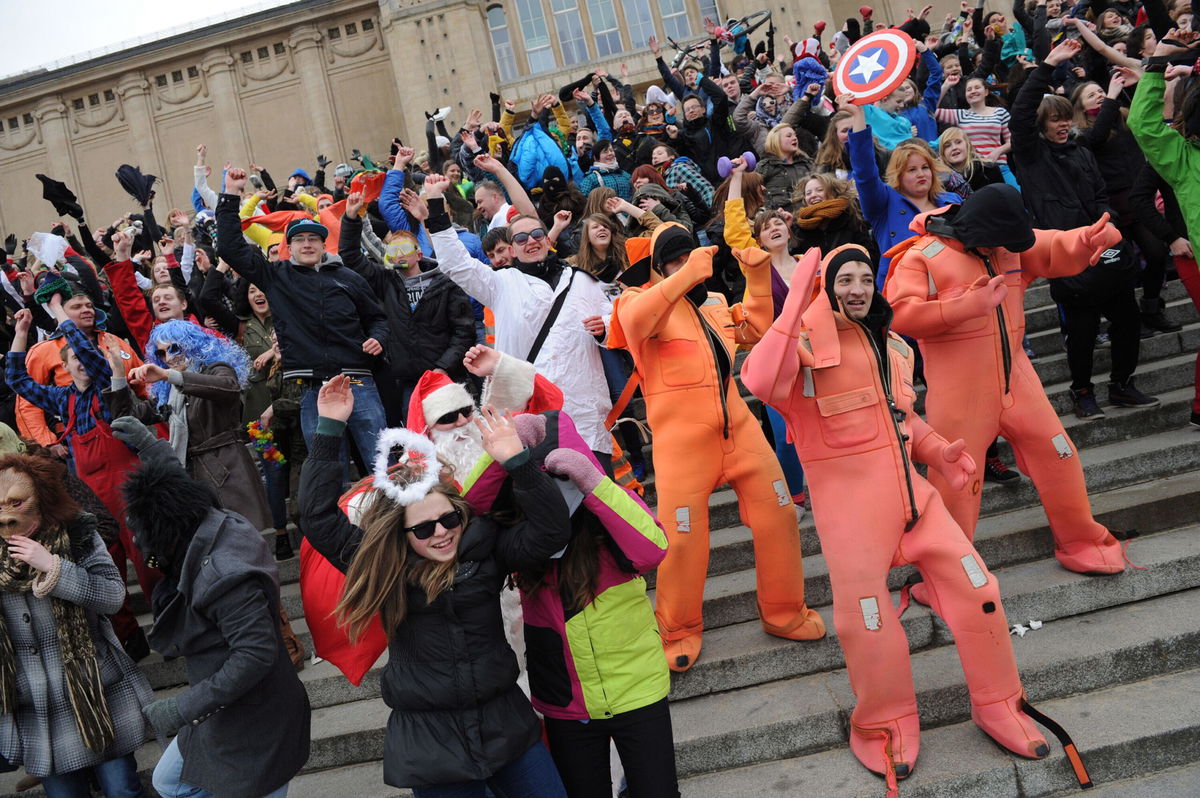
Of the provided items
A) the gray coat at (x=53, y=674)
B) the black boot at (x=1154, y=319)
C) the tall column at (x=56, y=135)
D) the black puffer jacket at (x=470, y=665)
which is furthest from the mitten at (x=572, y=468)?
the tall column at (x=56, y=135)

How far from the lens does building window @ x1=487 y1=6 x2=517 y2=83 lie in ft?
99.3

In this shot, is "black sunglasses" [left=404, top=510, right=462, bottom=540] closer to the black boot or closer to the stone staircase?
the stone staircase

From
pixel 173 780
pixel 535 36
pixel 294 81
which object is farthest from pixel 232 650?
pixel 294 81

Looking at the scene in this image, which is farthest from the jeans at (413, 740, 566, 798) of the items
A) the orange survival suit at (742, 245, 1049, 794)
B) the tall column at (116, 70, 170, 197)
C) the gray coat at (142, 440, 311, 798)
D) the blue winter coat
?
the tall column at (116, 70, 170, 197)

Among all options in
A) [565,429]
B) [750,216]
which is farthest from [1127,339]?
[565,429]

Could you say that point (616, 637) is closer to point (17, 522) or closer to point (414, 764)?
point (414, 764)

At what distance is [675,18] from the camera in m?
30.9

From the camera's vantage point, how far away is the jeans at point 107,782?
14.9 feet

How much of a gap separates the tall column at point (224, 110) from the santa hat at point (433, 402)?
29826 mm

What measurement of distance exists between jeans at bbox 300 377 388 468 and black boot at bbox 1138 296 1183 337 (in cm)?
571

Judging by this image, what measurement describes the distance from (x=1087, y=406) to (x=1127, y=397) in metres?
0.30

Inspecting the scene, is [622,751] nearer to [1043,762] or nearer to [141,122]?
[1043,762]

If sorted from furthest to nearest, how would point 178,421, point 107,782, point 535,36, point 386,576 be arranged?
point 535,36 < point 178,421 < point 107,782 < point 386,576

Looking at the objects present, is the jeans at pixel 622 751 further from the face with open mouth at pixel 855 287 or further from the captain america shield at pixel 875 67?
the captain america shield at pixel 875 67
